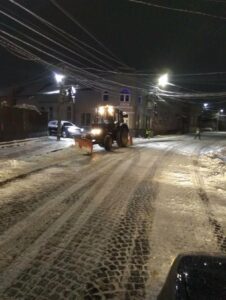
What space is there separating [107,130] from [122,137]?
2202 millimetres

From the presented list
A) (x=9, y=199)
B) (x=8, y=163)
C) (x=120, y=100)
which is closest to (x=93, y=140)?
(x=8, y=163)

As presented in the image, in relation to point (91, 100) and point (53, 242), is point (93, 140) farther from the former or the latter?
point (91, 100)

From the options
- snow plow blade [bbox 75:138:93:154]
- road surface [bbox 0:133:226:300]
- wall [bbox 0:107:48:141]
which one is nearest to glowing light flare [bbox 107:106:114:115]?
snow plow blade [bbox 75:138:93:154]

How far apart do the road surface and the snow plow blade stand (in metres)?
7.66

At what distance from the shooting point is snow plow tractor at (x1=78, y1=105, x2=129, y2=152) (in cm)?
2400

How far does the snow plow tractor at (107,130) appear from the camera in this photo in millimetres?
23998

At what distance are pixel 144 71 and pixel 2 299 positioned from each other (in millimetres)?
52732

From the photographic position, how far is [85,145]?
23.0 m

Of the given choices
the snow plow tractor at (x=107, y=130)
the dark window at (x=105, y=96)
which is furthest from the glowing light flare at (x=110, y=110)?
the dark window at (x=105, y=96)

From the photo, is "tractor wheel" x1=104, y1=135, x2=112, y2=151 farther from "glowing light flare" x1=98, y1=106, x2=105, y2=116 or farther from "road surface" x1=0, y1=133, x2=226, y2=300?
"road surface" x1=0, y1=133, x2=226, y2=300

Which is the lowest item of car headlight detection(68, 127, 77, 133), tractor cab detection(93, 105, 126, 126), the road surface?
the road surface

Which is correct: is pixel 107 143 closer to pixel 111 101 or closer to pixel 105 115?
pixel 105 115

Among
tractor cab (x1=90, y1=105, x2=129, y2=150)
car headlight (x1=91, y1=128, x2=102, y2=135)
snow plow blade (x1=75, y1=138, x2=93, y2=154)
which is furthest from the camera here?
tractor cab (x1=90, y1=105, x2=129, y2=150)

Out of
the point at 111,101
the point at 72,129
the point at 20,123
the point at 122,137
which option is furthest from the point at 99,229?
the point at 111,101
